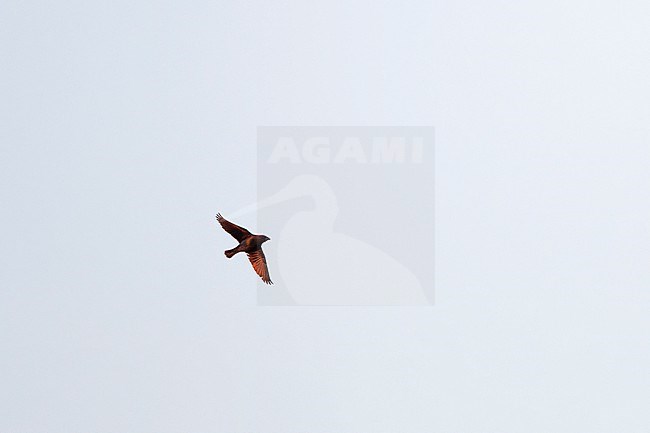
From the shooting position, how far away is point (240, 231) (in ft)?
59.9

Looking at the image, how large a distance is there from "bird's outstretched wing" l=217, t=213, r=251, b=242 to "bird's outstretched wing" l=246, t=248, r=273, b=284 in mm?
520

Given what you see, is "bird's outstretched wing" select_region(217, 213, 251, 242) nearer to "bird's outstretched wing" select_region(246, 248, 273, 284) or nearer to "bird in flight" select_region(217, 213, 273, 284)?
"bird in flight" select_region(217, 213, 273, 284)

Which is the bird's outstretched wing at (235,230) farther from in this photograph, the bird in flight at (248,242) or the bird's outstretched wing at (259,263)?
the bird's outstretched wing at (259,263)

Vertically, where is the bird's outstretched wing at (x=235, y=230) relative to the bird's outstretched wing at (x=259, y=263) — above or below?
above

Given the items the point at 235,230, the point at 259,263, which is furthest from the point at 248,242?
the point at 259,263

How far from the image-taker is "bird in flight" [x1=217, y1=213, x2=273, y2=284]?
59.0 ft

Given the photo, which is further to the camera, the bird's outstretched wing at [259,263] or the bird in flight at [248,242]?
the bird's outstretched wing at [259,263]

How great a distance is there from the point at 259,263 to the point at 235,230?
1122 mm

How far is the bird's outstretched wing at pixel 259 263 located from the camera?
18.6 metres

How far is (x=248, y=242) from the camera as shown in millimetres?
18250

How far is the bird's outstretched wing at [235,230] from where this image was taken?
18.0 m

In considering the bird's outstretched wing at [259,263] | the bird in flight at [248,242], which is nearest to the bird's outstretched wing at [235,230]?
the bird in flight at [248,242]

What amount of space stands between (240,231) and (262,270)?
1.32m

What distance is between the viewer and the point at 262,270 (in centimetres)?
1894
